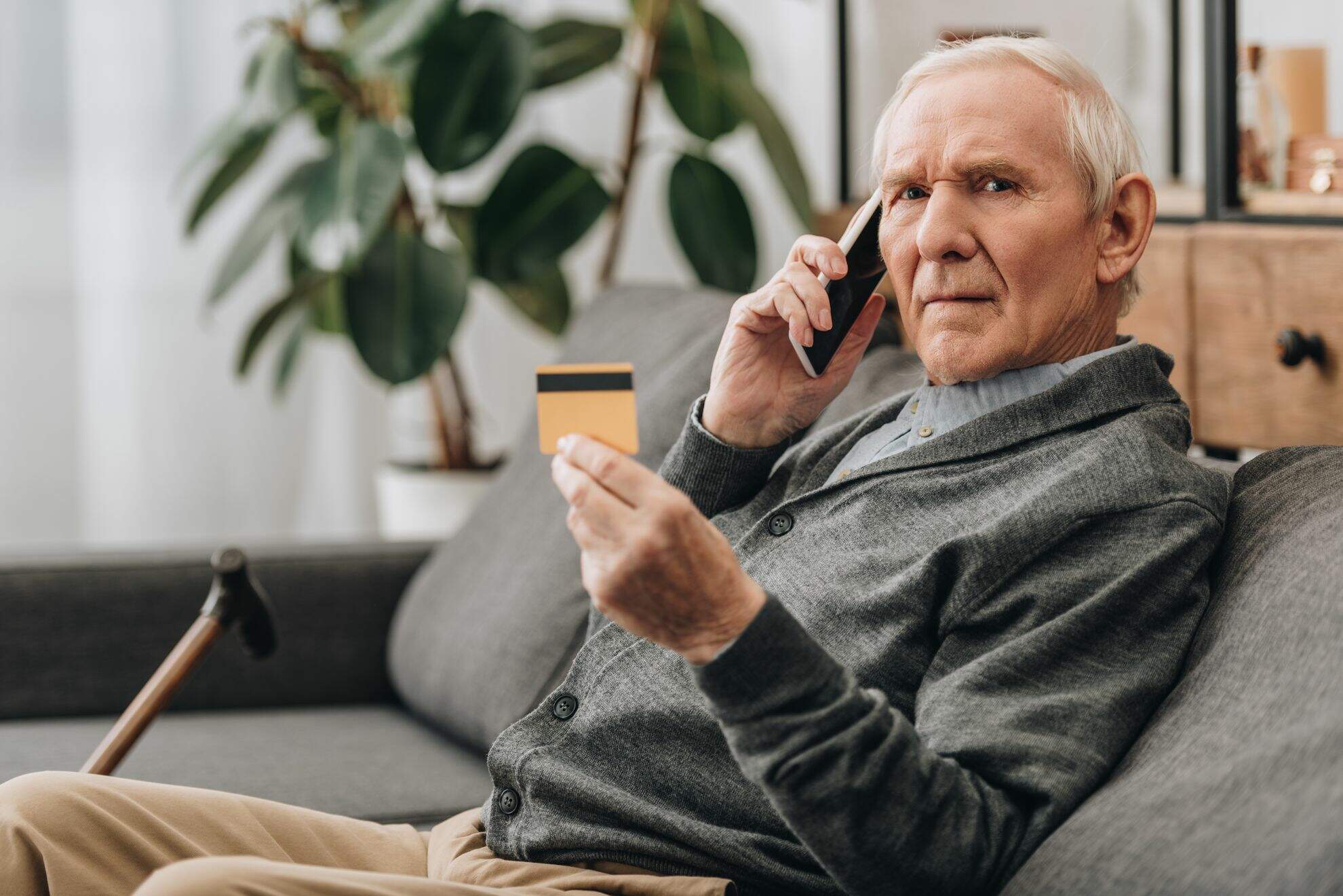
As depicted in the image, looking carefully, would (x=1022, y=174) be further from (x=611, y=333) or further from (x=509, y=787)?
(x=611, y=333)

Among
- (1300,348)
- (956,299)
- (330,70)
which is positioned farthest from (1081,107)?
(330,70)

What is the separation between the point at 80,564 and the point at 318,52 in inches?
41.2

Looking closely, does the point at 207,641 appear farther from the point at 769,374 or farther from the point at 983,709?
the point at 983,709

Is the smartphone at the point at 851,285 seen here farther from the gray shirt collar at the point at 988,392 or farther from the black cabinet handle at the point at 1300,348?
the black cabinet handle at the point at 1300,348

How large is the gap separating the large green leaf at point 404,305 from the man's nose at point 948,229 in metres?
1.34

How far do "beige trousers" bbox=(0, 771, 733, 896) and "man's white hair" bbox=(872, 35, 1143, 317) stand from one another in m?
0.62

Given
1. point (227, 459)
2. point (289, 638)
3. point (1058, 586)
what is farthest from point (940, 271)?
point (227, 459)

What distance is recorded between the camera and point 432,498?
8.82ft

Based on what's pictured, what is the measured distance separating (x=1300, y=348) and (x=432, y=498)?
66.9 inches

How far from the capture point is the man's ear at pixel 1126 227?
1.12 m

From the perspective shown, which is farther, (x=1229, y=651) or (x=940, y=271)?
(x=940, y=271)

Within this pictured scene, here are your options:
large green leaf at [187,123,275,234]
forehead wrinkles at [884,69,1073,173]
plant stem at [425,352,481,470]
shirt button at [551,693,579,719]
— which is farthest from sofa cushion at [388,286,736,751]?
large green leaf at [187,123,275,234]

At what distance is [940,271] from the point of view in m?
1.12

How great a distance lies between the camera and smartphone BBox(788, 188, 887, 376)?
119 cm
